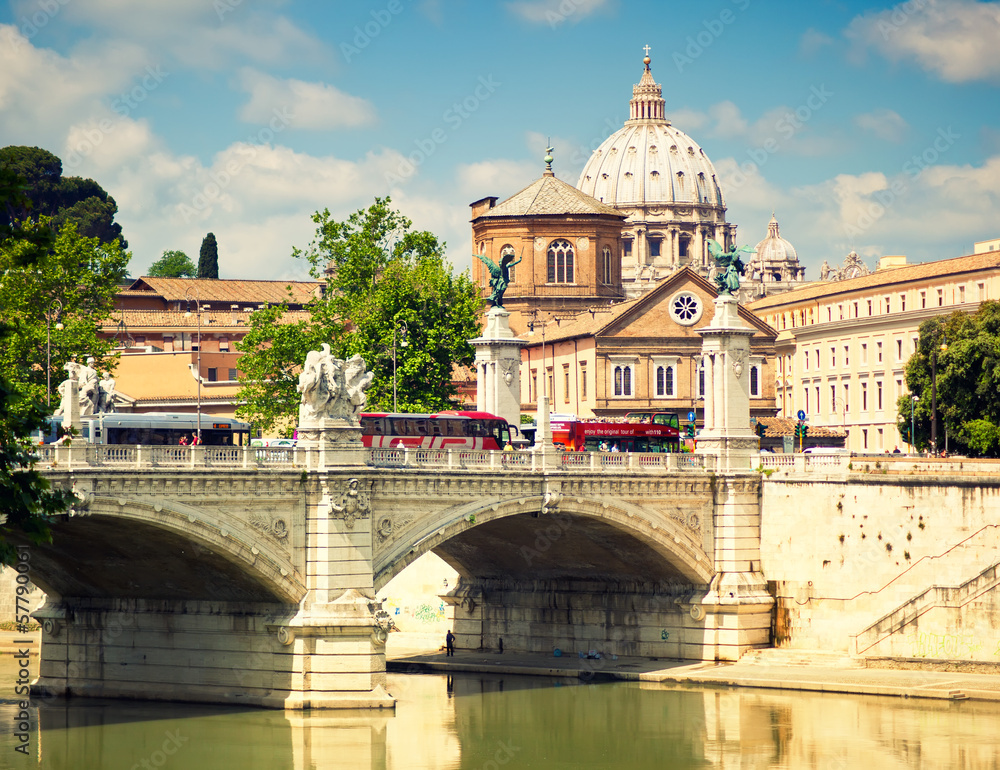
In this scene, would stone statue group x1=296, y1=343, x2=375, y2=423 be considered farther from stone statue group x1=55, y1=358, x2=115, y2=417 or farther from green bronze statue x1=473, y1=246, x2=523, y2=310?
green bronze statue x1=473, y1=246, x2=523, y2=310

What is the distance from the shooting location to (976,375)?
79188mm

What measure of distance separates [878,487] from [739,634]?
734 cm

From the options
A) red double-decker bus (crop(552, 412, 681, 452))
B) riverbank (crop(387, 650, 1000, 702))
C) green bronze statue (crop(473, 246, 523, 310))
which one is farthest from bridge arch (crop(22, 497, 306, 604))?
green bronze statue (crop(473, 246, 523, 310))

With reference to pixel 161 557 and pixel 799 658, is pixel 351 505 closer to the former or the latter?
pixel 161 557

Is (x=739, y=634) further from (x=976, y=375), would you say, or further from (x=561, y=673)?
(x=976, y=375)

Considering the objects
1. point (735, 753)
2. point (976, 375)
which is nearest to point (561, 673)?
point (735, 753)

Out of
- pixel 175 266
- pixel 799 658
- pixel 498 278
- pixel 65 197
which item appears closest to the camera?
pixel 799 658

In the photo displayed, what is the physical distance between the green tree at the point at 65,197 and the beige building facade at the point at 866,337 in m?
50.9

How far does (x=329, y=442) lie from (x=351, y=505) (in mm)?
2020

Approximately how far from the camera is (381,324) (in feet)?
269

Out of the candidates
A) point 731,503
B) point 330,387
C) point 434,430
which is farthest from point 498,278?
point 330,387

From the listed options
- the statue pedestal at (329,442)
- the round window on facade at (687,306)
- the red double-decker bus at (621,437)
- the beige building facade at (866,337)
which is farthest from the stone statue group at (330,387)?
the beige building facade at (866,337)

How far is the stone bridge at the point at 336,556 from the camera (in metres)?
49.3

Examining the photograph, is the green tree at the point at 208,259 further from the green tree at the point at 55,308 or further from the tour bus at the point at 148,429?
the tour bus at the point at 148,429
